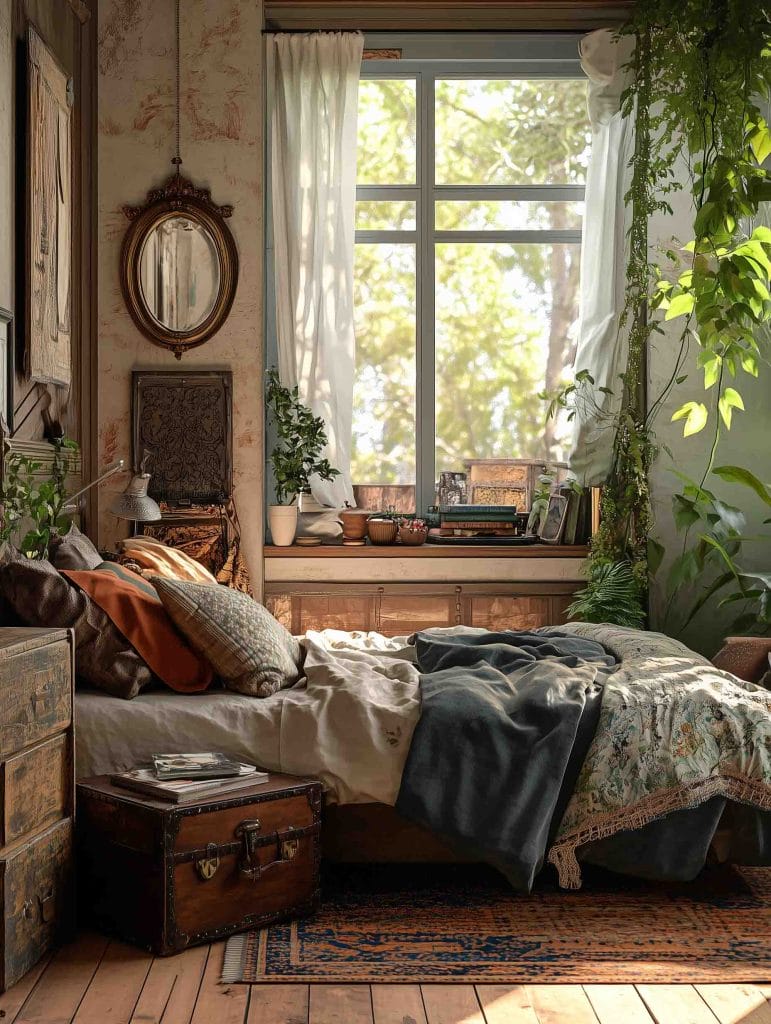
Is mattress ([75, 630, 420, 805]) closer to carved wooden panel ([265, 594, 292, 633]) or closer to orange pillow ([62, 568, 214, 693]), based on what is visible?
orange pillow ([62, 568, 214, 693])

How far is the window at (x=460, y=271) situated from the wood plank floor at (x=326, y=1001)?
11.3 feet

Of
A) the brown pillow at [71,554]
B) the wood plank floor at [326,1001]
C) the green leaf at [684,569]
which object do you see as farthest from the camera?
the green leaf at [684,569]

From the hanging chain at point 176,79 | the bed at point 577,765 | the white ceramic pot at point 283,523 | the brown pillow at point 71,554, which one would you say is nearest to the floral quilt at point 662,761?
the bed at point 577,765

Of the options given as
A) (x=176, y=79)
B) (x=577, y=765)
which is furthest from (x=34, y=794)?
(x=176, y=79)

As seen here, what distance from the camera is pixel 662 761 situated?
2883 mm

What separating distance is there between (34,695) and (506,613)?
3.12 metres

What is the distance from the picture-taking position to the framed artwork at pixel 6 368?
3725mm

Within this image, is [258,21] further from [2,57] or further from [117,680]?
[117,680]

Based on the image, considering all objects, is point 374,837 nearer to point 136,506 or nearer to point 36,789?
point 36,789

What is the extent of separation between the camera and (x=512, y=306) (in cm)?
572

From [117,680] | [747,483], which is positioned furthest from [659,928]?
[747,483]

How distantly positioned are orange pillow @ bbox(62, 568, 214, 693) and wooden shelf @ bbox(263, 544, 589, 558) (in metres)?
2.11

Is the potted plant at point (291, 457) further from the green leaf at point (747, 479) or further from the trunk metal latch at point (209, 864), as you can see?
the trunk metal latch at point (209, 864)

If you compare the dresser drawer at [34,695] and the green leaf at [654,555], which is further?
the green leaf at [654,555]
